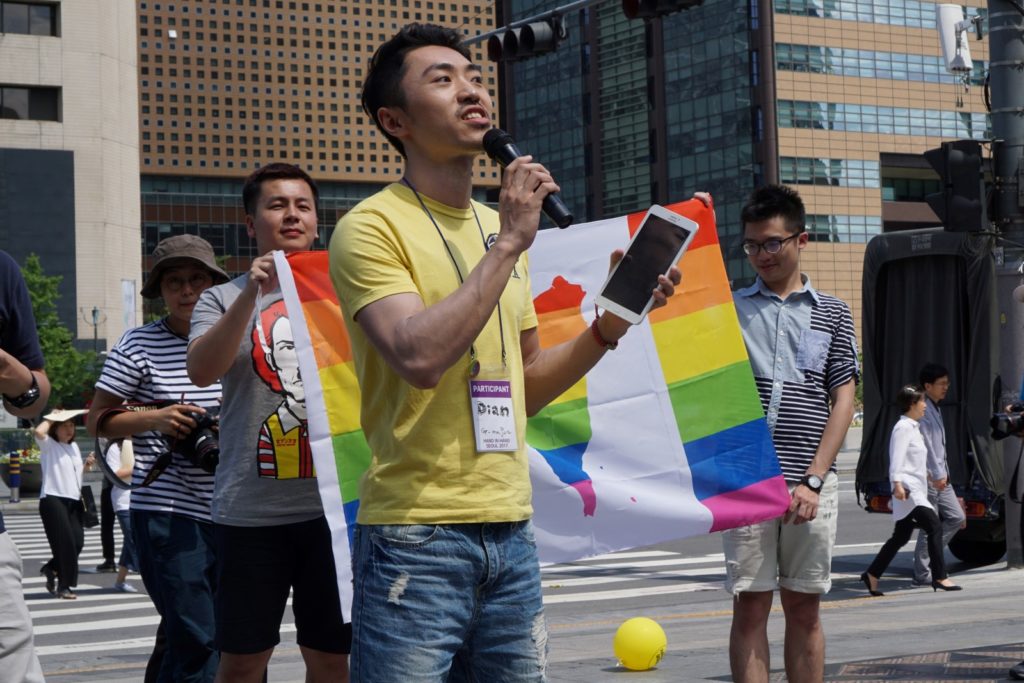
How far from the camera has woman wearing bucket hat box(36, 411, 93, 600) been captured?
1368 centimetres

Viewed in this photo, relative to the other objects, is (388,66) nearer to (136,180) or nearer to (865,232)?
(136,180)

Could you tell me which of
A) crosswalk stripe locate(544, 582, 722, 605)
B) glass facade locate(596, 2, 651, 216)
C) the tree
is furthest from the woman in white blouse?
glass facade locate(596, 2, 651, 216)

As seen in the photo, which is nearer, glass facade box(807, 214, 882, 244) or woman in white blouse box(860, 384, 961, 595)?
woman in white blouse box(860, 384, 961, 595)

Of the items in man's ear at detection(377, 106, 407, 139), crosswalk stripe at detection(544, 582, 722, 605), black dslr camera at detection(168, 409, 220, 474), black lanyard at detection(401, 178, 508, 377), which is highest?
man's ear at detection(377, 106, 407, 139)

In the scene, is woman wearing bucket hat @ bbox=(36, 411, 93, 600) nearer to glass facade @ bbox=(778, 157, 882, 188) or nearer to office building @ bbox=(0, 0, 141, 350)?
office building @ bbox=(0, 0, 141, 350)

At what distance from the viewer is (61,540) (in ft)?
45.1

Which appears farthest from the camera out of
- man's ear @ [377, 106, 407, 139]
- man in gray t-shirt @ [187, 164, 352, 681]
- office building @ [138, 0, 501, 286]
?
office building @ [138, 0, 501, 286]

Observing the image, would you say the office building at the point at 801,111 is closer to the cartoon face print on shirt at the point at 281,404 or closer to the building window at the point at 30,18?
the building window at the point at 30,18

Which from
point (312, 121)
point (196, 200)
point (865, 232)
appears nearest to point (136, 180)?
point (865, 232)

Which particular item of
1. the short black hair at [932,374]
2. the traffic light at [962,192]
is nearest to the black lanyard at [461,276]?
the traffic light at [962,192]

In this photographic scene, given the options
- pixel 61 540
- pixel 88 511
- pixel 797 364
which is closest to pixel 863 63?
pixel 88 511

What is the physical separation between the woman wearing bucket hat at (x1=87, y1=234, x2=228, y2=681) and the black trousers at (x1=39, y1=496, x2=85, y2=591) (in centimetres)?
845

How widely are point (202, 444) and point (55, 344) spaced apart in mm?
55677

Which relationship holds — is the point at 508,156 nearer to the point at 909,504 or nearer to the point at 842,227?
the point at 909,504
